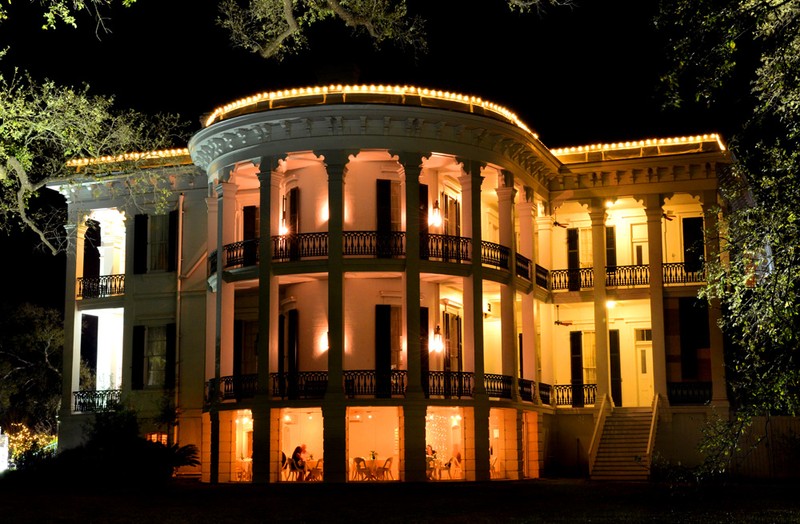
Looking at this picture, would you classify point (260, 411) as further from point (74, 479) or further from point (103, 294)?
point (103, 294)

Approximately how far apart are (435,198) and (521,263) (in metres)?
3.60

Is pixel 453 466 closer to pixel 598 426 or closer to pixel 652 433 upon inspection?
pixel 598 426

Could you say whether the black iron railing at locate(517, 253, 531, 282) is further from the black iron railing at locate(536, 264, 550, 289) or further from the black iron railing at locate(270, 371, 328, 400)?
the black iron railing at locate(270, 371, 328, 400)

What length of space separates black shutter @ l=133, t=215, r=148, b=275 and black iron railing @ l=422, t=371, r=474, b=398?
10661mm

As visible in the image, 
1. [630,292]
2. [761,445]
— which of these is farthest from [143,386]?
[761,445]

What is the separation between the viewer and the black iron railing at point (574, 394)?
35.0 meters

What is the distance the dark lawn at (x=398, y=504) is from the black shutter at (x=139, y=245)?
33.6ft

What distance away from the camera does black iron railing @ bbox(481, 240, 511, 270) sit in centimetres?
3173

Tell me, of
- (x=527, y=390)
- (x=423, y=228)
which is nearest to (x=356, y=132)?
(x=423, y=228)

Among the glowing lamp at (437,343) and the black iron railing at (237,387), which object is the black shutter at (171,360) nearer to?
the black iron railing at (237,387)

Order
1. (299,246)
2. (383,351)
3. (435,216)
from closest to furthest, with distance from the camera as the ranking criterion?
(383,351) < (299,246) < (435,216)

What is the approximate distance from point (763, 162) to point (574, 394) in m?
22.1

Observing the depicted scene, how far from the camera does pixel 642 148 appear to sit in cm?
3497

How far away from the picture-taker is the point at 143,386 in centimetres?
3425
